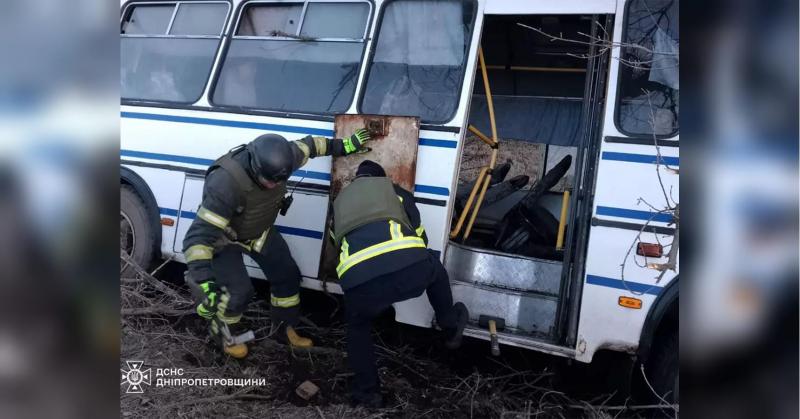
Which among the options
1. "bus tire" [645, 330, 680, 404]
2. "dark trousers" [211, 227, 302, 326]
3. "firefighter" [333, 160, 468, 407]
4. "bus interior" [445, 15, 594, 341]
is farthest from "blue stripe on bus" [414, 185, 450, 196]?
"bus tire" [645, 330, 680, 404]

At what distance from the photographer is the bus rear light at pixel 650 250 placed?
3.21 metres

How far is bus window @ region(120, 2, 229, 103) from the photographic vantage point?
4504 millimetres

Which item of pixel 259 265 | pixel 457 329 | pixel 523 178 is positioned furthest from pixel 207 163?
pixel 523 178

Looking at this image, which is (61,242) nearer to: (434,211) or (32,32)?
(32,32)

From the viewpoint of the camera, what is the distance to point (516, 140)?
20.3 feet

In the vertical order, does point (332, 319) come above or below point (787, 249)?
below

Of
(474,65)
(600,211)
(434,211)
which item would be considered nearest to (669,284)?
(600,211)

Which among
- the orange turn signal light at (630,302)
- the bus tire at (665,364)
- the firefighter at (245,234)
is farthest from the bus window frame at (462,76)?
the bus tire at (665,364)

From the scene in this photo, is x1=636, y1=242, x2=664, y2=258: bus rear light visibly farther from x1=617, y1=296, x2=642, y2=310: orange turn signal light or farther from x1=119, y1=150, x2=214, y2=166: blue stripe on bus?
x1=119, y1=150, x2=214, y2=166: blue stripe on bus

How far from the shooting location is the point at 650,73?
11.1 feet

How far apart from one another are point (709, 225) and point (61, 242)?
1.15 metres

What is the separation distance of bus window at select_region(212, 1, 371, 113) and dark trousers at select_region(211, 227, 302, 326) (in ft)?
3.29

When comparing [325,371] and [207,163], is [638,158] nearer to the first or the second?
[325,371]

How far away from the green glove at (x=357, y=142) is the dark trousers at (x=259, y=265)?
791 mm
